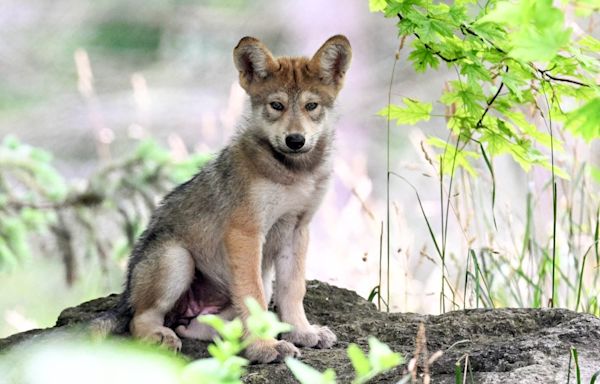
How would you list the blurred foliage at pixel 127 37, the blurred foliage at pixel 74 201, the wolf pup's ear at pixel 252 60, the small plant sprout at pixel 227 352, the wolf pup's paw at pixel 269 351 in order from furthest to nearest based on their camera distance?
the blurred foliage at pixel 127 37 → the blurred foliage at pixel 74 201 → the wolf pup's ear at pixel 252 60 → the wolf pup's paw at pixel 269 351 → the small plant sprout at pixel 227 352

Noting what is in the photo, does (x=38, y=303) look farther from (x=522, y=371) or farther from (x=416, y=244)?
(x=522, y=371)

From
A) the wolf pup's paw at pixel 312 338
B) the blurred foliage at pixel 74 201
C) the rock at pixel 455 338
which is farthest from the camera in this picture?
the blurred foliage at pixel 74 201

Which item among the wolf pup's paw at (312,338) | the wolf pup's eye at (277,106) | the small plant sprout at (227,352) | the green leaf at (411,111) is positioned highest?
the green leaf at (411,111)

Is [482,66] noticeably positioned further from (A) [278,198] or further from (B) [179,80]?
(B) [179,80]

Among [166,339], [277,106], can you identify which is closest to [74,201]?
[166,339]

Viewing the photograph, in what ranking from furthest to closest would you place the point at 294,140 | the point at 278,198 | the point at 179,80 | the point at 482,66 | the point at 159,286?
1. the point at 179,80
2. the point at 159,286
3. the point at 278,198
4. the point at 294,140
5. the point at 482,66

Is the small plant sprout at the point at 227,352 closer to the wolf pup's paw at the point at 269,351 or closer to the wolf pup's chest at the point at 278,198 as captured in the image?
the wolf pup's paw at the point at 269,351

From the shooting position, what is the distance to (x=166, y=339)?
469 cm

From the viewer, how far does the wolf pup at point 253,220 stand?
4676 millimetres

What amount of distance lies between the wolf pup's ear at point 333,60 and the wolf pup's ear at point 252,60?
22cm

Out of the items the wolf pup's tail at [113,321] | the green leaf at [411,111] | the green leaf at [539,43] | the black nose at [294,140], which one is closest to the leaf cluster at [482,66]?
the green leaf at [411,111]

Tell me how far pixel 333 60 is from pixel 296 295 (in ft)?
3.91

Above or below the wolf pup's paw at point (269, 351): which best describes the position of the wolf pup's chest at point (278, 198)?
above

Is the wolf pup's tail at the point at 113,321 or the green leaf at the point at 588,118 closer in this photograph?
the green leaf at the point at 588,118
